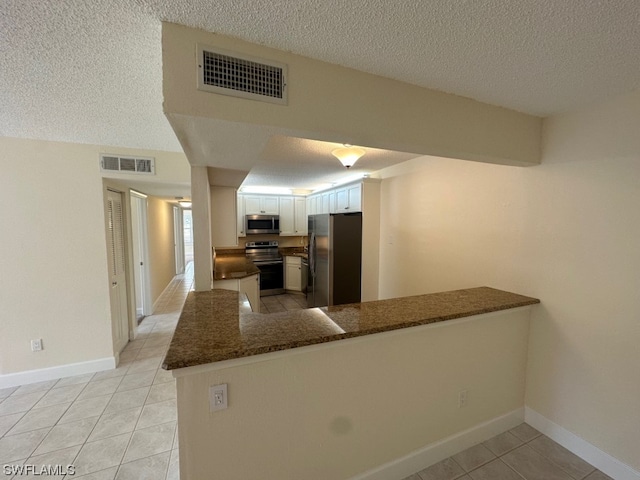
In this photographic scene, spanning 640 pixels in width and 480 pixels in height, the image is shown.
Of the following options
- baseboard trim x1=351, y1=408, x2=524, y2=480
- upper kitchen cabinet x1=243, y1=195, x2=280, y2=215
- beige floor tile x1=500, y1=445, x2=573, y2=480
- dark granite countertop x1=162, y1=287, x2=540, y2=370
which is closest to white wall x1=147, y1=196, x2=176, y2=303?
Answer: upper kitchen cabinet x1=243, y1=195, x2=280, y2=215

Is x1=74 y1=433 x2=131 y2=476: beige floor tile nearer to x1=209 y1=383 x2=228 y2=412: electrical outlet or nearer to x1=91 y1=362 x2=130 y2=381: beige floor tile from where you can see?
x1=91 y1=362 x2=130 y2=381: beige floor tile

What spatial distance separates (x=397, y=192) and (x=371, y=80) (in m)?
2.30

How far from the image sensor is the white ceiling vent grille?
2658 millimetres

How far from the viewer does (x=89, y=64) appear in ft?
4.28

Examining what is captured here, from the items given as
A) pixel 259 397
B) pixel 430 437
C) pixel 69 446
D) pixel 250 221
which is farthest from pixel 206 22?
pixel 250 221

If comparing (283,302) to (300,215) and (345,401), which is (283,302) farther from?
(345,401)

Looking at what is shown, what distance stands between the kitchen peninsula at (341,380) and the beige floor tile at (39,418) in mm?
1606

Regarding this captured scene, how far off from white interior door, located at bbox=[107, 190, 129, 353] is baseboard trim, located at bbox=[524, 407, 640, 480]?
4084mm

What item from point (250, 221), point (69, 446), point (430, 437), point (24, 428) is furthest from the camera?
point (250, 221)

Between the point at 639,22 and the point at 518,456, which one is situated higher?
the point at 639,22

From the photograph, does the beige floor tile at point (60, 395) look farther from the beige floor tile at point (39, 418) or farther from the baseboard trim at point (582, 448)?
the baseboard trim at point (582, 448)

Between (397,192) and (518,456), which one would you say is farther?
(397,192)

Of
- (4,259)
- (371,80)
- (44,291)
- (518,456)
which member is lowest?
(518,456)

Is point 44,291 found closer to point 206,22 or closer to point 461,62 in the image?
point 206,22
